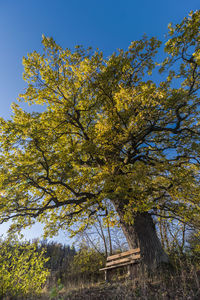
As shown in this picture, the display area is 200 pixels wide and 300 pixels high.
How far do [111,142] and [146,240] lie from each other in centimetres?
408

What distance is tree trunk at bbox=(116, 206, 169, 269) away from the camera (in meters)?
6.11

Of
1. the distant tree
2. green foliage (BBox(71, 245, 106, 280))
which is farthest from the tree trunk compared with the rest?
green foliage (BBox(71, 245, 106, 280))

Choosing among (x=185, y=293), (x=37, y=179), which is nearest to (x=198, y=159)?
(x=185, y=293)

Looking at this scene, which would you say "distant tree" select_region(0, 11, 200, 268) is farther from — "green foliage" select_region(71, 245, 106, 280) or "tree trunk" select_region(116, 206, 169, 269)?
"green foliage" select_region(71, 245, 106, 280)

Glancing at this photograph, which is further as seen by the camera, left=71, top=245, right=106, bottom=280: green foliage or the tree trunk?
left=71, top=245, right=106, bottom=280: green foliage

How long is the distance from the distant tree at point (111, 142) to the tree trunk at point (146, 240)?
0.04 meters

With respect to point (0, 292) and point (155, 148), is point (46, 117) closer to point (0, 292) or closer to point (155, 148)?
point (155, 148)

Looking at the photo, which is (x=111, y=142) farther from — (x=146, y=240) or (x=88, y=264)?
(x=88, y=264)

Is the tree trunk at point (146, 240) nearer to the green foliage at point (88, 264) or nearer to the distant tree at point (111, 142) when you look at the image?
the distant tree at point (111, 142)

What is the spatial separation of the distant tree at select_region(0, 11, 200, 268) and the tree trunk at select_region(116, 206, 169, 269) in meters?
0.04

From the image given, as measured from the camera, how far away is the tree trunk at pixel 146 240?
6113 millimetres

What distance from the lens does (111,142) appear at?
280 inches

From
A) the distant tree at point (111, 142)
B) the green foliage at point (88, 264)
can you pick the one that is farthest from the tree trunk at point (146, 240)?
the green foliage at point (88, 264)

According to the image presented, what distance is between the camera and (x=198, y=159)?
23.2 ft
